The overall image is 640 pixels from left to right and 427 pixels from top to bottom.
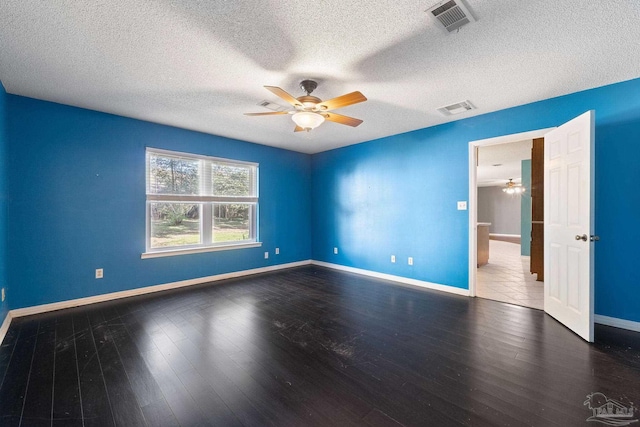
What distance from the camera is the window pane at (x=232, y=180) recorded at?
4.63m

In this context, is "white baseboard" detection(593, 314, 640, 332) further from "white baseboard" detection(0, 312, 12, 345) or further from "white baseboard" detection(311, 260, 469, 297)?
"white baseboard" detection(0, 312, 12, 345)

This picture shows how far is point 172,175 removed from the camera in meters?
4.14

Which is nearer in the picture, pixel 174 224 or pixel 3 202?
pixel 3 202

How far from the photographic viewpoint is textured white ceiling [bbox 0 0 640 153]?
1.72 metres

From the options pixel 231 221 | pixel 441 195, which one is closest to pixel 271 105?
pixel 231 221

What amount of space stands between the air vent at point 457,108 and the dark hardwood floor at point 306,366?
2.49 m

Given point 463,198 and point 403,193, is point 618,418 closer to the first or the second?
point 463,198

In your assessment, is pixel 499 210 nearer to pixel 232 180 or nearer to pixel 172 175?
pixel 232 180

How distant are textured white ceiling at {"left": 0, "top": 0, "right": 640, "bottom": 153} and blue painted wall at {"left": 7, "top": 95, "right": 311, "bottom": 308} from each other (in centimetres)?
35

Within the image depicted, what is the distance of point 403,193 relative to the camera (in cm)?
446

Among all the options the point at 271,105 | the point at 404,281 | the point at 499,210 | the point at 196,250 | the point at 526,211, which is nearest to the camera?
the point at 271,105

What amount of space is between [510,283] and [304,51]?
4590 millimetres

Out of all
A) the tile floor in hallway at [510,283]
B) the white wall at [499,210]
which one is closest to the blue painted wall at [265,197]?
the tile floor in hallway at [510,283]

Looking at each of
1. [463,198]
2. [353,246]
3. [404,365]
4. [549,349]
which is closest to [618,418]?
[549,349]
